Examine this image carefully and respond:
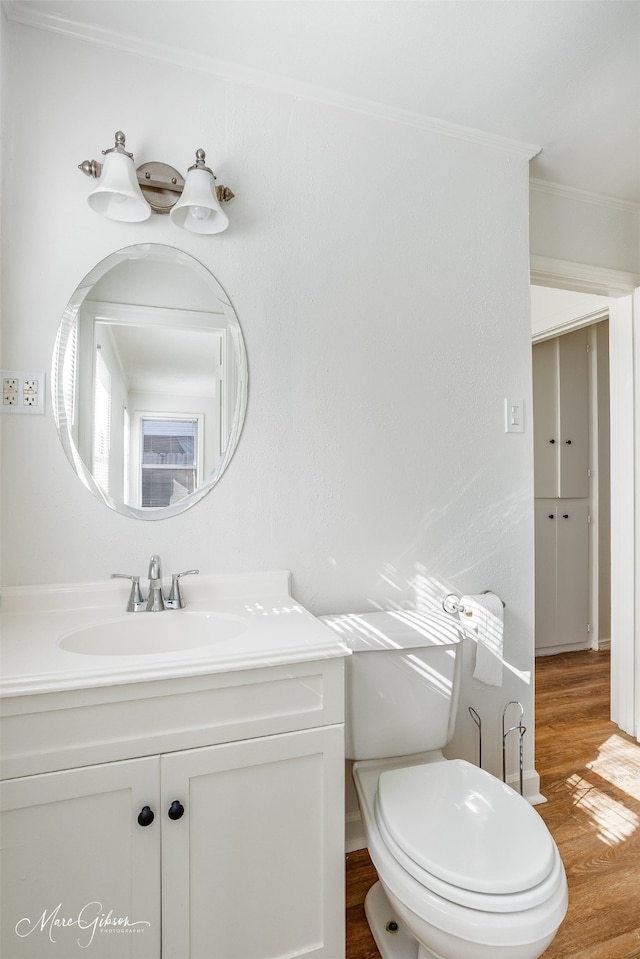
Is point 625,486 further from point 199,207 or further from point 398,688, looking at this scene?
point 199,207

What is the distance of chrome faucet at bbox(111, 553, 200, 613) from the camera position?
4.72 ft

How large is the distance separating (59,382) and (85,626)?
67 centimetres

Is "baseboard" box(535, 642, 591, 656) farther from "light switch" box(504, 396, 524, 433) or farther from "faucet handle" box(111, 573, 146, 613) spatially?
"faucet handle" box(111, 573, 146, 613)

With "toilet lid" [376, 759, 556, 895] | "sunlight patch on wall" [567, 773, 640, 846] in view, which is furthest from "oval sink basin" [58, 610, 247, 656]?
"sunlight patch on wall" [567, 773, 640, 846]

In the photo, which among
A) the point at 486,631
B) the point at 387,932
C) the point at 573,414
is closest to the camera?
the point at 387,932

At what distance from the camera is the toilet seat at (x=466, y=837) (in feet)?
3.30

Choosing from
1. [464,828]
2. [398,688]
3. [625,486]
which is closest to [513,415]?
[625,486]

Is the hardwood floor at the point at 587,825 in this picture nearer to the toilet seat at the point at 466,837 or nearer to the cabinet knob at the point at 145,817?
the toilet seat at the point at 466,837

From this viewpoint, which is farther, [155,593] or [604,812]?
[604,812]

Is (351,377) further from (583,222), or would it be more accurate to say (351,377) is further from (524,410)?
(583,222)

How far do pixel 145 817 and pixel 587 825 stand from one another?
1.57 m

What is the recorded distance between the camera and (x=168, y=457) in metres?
1.56

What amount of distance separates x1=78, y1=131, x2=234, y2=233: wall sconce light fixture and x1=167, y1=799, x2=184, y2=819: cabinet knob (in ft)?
4.84

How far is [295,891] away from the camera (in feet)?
3.81
